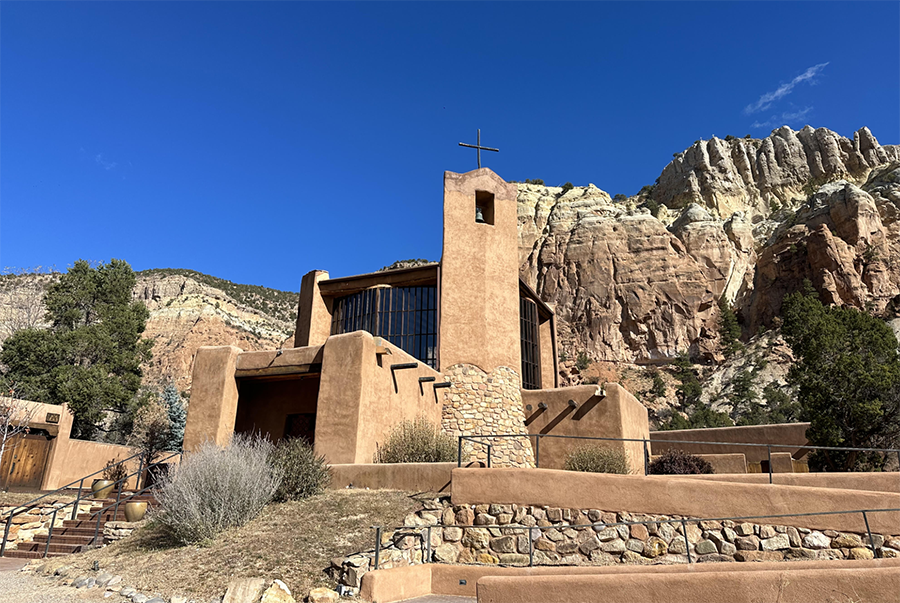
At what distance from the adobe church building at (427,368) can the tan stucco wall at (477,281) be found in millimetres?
39

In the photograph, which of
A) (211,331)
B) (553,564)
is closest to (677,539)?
(553,564)

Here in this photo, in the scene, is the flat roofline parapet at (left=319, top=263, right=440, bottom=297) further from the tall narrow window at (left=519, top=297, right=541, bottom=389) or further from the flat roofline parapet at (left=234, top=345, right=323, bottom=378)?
the flat roofline parapet at (left=234, top=345, right=323, bottom=378)

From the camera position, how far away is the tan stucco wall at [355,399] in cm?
1371

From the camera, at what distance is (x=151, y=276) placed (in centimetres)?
7188

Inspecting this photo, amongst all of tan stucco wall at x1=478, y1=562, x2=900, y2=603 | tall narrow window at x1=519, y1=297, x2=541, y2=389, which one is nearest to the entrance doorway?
tall narrow window at x1=519, y1=297, x2=541, y2=389

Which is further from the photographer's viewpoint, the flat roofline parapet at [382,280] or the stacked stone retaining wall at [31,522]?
the flat roofline parapet at [382,280]

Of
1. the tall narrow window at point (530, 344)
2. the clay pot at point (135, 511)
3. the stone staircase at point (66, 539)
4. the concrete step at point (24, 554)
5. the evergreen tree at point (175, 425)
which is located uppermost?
the tall narrow window at point (530, 344)

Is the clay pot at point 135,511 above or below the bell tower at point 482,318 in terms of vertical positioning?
below

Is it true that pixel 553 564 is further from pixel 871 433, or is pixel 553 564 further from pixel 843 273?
pixel 843 273

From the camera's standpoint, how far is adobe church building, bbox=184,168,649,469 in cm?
1457

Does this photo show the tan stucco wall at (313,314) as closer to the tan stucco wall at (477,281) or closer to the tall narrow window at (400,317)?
the tall narrow window at (400,317)

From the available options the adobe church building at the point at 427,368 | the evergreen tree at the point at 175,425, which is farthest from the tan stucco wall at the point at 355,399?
the evergreen tree at the point at 175,425

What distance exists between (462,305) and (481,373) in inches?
92.9

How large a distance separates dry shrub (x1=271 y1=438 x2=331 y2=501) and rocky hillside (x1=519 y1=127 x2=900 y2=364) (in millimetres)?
46020
